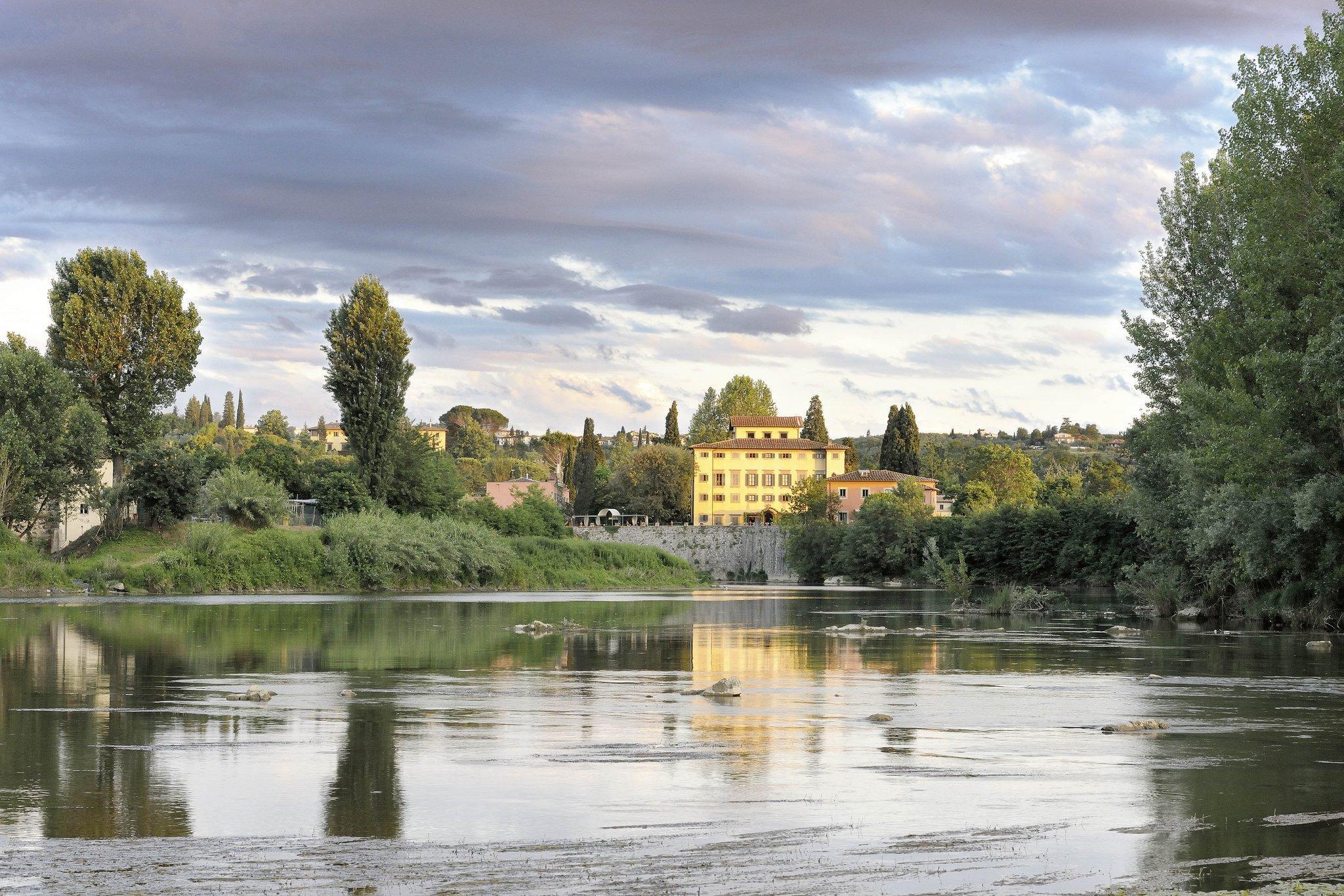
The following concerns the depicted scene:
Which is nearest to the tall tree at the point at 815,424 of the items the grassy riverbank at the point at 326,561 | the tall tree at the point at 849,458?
the tall tree at the point at 849,458

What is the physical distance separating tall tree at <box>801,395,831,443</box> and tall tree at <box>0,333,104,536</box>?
90.2 m

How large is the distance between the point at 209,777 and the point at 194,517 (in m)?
50.3

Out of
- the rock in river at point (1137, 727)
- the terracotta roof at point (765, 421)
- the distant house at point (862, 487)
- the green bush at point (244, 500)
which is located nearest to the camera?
the rock in river at point (1137, 727)

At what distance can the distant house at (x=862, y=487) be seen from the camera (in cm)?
11912

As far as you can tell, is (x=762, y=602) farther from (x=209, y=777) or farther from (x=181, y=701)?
(x=209, y=777)

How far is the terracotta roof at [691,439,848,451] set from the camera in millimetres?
128875

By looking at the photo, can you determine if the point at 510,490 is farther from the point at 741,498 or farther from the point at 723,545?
the point at 741,498

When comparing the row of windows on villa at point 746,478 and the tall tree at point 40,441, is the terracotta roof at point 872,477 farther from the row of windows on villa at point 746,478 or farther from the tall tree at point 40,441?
the tall tree at point 40,441

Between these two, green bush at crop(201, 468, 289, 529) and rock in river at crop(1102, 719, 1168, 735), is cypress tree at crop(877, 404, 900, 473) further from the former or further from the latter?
rock in river at crop(1102, 719, 1168, 735)

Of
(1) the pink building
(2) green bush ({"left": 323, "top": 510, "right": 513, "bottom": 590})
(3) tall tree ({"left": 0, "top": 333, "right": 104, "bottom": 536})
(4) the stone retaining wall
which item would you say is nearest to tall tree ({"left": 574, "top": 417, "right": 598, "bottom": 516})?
(1) the pink building

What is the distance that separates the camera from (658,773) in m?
11.1

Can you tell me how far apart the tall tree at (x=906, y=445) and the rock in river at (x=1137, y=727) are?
110421mm

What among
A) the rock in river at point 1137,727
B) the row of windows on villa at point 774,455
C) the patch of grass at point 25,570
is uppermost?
the row of windows on villa at point 774,455

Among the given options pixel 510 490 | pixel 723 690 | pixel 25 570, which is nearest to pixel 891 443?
pixel 510 490
